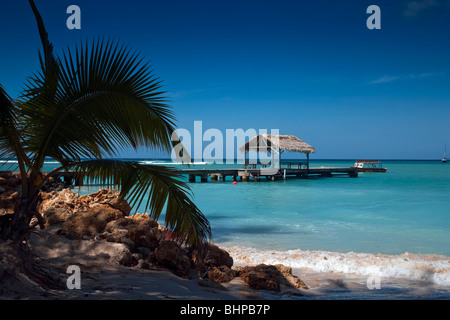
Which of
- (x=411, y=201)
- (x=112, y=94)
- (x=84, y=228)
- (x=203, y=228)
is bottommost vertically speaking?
(x=411, y=201)

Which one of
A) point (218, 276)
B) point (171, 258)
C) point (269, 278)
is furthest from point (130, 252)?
point (269, 278)

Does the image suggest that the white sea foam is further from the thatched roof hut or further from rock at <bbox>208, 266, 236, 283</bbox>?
the thatched roof hut

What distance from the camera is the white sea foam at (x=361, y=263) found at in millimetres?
5883

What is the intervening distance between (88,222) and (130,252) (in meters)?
1.45

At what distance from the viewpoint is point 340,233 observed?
33.8ft

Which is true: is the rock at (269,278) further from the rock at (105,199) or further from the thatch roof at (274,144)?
the thatch roof at (274,144)

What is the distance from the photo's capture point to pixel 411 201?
18719 millimetres

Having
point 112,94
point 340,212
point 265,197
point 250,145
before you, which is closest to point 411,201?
point 340,212

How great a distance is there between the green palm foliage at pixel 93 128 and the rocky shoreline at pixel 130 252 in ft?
1.43

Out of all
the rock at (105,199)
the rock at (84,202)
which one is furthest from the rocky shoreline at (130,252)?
the rock at (105,199)

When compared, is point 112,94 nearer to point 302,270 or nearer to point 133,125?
point 133,125

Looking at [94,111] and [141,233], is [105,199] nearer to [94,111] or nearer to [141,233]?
[141,233]

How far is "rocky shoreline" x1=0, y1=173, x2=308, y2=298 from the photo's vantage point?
13.5 feet
